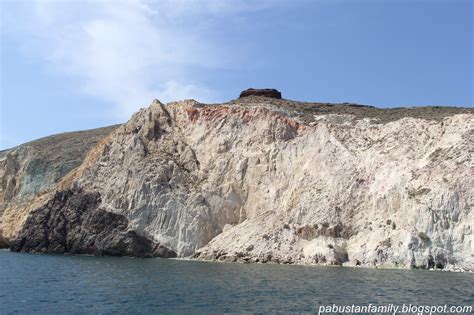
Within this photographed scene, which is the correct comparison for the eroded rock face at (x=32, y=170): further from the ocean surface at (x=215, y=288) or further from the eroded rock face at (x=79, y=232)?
the ocean surface at (x=215, y=288)

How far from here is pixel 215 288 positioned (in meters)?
36.3

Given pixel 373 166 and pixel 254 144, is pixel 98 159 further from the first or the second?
pixel 373 166

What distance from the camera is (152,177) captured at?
68438mm

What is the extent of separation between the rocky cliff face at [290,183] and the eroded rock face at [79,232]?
52 centimetres

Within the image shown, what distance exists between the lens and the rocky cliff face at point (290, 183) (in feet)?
168

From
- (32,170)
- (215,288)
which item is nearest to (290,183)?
(215,288)

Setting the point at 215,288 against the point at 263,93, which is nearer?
the point at 215,288

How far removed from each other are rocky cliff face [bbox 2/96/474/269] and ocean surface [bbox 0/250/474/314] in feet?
→ 19.7

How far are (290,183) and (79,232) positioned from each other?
28.4m

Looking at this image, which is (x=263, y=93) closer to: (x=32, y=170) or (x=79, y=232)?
(x=79, y=232)

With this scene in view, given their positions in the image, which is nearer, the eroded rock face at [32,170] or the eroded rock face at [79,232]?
the eroded rock face at [79,232]

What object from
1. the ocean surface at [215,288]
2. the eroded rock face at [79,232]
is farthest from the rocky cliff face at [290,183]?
the ocean surface at [215,288]

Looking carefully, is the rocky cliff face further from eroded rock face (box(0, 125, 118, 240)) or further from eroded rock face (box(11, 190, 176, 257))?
eroded rock face (box(0, 125, 118, 240))

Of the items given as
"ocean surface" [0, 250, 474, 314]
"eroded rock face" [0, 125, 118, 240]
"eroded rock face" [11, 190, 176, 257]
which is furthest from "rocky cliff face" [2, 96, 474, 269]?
"eroded rock face" [0, 125, 118, 240]
